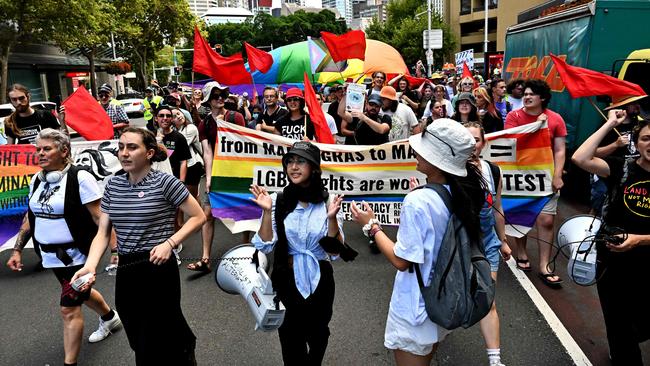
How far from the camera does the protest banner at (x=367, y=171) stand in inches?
194

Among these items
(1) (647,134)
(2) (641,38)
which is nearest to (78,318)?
(1) (647,134)

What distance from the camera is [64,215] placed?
3.34 m

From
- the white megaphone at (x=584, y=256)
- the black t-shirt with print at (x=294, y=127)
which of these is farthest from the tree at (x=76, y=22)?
the white megaphone at (x=584, y=256)

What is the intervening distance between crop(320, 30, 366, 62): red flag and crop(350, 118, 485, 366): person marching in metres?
7.14

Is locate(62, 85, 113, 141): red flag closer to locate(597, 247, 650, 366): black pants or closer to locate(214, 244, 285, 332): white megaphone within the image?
locate(214, 244, 285, 332): white megaphone

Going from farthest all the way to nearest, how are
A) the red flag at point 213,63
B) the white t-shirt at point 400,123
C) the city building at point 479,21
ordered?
1. the city building at point 479,21
2. the red flag at point 213,63
3. the white t-shirt at point 400,123

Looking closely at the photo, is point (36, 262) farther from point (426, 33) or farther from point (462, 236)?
point (426, 33)

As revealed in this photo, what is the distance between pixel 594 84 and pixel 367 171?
86.6 inches

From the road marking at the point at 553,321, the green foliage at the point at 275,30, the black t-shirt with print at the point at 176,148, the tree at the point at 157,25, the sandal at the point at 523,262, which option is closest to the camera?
the road marking at the point at 553,321

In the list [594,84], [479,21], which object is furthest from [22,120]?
[479,21]

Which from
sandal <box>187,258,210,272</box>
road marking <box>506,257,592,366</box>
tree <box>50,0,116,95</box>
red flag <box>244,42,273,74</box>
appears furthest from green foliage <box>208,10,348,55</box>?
road marking <box>506,257,592,366</box>

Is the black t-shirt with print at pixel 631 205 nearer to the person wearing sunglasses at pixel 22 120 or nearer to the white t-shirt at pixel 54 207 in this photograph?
the white t-shirt at pixel 54 207

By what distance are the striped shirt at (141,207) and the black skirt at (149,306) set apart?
0.29 ft

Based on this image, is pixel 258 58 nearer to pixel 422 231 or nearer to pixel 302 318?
pixel 302 318
